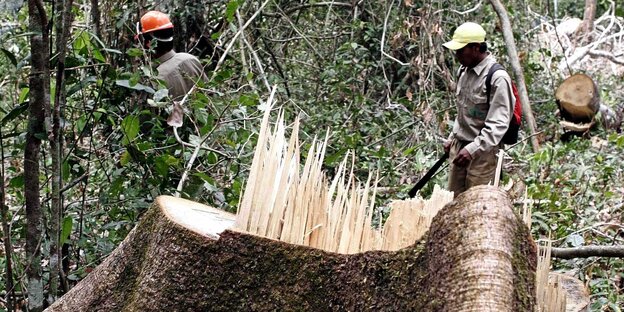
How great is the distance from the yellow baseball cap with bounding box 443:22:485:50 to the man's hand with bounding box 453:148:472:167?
2.34 feet

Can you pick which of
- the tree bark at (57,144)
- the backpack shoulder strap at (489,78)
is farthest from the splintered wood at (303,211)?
the backpack shoulder strap at (489,78)

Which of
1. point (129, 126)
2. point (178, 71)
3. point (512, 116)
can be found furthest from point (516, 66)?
point (129, 126)

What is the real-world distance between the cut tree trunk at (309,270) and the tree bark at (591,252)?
2.38m

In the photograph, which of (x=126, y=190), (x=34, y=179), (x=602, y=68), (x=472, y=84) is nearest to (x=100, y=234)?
(x=126, y=190)

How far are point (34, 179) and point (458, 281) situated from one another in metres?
2.43

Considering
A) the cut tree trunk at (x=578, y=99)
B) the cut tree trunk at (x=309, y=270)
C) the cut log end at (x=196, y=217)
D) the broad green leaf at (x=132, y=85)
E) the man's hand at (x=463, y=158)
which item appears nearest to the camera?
the cut tree trunk at (x=309, y=270)

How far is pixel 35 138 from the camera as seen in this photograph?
3.47m

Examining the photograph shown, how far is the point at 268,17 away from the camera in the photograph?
8945mm

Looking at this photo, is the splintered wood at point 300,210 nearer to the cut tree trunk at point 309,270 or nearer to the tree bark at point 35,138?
the cut tree trunk at point 309,270

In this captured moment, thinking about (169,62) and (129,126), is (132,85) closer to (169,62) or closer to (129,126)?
(129,126)

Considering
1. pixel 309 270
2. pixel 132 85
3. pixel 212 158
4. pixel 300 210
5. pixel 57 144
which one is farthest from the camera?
pixel 212 158

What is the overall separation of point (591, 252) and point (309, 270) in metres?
2.66

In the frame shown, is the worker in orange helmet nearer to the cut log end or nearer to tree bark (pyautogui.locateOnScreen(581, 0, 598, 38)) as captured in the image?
the cut log end

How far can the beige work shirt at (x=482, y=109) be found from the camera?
4.98 m
